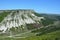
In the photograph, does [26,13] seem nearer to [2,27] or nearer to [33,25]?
[33,25]

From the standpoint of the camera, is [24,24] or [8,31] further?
[24,24]

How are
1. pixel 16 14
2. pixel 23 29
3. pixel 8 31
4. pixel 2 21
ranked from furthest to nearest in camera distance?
1. pixel 16 14
2. pixel 2 21
3. pixel 23 29
4. pixel 8 31

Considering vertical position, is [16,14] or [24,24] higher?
[16,14]

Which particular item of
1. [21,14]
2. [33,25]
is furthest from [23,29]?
[21,14]

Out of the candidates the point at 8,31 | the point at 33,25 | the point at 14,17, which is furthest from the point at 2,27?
the point at 33,25

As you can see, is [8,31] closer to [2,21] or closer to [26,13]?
[2,21]

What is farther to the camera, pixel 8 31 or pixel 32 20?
pixel 32 20

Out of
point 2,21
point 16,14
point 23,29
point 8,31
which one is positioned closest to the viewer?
point 8,31

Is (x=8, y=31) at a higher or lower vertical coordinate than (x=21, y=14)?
lower

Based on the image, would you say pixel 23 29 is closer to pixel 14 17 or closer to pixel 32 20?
pixel 14 17

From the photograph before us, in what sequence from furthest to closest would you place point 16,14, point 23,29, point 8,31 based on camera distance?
point 16,14
point 23,29
point 8,31
